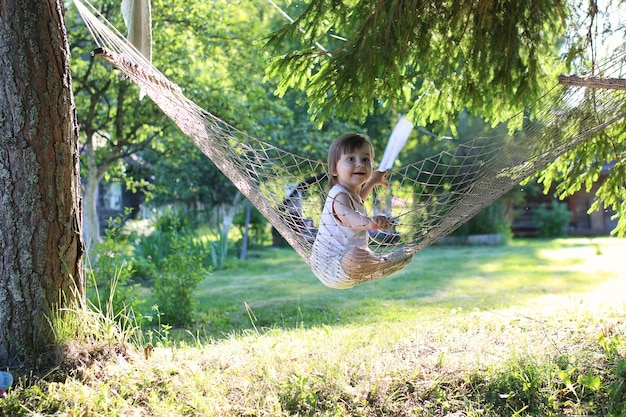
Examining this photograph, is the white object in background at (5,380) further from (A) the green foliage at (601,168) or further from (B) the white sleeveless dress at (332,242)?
(A) the green foliage at (601,168)

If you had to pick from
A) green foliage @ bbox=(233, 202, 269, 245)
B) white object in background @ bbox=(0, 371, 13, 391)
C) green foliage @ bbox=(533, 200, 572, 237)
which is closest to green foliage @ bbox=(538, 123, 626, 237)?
white object in background @ bbox=(0, 371, 13, 391)

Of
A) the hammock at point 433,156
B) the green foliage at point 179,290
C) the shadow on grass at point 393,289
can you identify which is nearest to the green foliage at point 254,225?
the shadow on grass at point 393,289

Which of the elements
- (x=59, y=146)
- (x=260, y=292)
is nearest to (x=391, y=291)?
(x=260, y=292)

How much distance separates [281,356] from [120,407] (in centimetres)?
69

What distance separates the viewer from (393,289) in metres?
5.36

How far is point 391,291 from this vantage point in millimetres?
5250

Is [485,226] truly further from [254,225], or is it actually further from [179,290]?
[179,290]

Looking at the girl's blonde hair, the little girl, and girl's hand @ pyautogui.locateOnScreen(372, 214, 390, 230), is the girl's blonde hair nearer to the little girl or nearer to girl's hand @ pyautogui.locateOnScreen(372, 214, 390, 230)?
the little girl

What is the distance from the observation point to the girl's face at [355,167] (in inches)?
91.1

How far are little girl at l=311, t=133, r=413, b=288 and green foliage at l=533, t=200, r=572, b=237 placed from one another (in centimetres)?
935

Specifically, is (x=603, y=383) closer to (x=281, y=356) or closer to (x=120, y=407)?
(x=281, y=356)

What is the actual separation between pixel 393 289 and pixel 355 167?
10.5 feet

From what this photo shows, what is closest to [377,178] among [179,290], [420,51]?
[420,51]

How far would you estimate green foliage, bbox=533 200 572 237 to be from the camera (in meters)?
10.9
